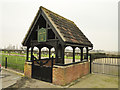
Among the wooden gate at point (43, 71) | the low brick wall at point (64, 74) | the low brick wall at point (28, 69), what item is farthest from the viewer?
the low brick wall at point (28, 69)

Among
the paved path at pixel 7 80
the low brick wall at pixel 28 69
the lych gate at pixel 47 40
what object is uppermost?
the lych gate at pixel 47 40

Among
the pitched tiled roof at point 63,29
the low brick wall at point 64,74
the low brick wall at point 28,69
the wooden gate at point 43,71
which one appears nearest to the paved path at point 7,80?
the low brick wall at point 28,69

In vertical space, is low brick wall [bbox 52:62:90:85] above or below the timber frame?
below

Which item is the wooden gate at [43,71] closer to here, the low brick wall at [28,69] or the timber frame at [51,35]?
the low brick wall at [28,69]

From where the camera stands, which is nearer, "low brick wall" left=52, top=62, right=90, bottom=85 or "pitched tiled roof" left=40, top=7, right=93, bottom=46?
"low brick wall" left=52, top=62, right=90, bottom=85

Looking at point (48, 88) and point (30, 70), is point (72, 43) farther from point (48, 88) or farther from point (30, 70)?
point (30, 70)

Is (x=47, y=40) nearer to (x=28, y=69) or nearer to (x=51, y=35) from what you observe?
(x=51, y=35)

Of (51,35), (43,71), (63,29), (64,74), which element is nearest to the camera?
(64,74)

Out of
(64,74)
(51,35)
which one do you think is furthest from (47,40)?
(64,74)

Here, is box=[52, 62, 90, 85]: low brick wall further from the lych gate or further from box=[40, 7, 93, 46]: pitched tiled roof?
box=[40, 7, 93, 46]: pitched tiled roof

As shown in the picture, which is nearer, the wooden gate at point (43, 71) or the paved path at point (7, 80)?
the paved path at point (7, 80)

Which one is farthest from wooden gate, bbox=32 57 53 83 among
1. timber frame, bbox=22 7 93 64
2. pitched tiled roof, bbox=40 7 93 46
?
pitched tiled roof, bbox=40 7 93 46

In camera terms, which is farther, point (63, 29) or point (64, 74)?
point (63, 29)

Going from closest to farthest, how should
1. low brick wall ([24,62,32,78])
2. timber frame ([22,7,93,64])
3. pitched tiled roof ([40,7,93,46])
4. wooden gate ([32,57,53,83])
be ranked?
timber frame ([22,7,93,64]) < pitched tiled roof ([40,7,93,46]) < wooden gate ([32,57,53,83]) < low brick wall ([24,62,32,78])
